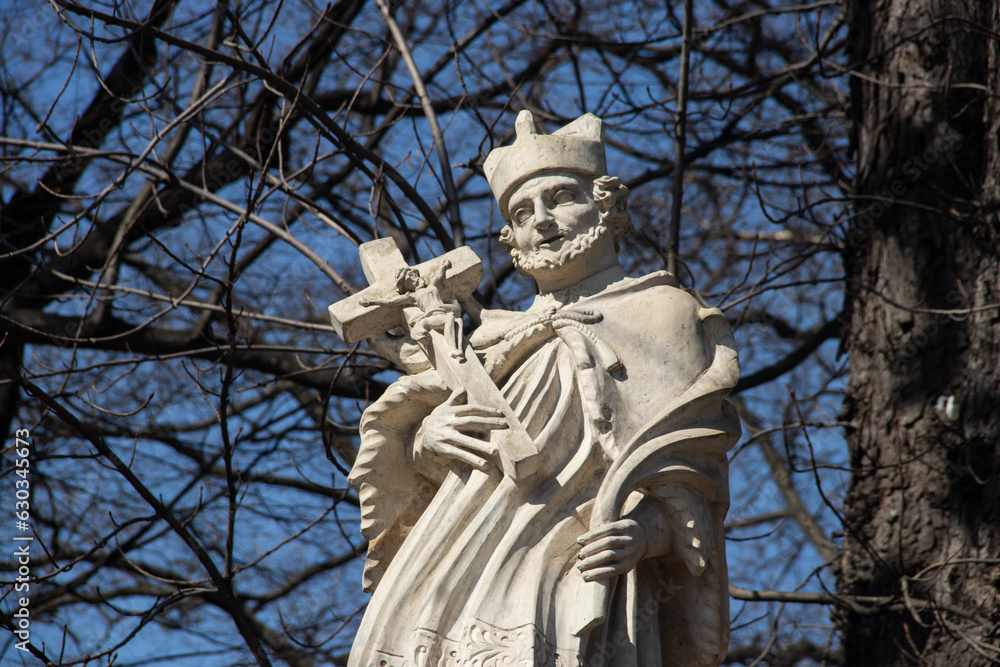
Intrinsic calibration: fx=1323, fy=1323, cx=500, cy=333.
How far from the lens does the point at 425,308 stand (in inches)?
181

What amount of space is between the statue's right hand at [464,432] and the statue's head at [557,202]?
605 mm

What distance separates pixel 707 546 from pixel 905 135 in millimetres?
4606

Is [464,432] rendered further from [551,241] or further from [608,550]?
[551,241]

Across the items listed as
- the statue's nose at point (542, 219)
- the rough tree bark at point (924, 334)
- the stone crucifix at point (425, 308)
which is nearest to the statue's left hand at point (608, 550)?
the stone crucifix at point (425, 308)

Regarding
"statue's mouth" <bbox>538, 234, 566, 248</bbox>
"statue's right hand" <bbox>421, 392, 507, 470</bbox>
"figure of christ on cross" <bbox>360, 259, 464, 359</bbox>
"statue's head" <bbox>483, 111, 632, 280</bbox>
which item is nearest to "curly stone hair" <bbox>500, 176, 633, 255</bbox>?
"statue's head" <bbox>483, 111, 632, 280</bbox>

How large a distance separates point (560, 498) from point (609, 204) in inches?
42.7

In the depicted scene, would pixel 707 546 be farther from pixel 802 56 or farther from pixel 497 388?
pixel 802 56

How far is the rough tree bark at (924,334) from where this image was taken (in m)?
6.95

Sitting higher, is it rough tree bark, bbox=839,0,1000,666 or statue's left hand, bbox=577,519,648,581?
rough tree bark, bbox=839,0,1000,666

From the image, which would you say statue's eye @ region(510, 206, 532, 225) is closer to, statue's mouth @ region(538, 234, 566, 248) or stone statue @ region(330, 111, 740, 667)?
stone statue @ region(330, 111, 740, 667)

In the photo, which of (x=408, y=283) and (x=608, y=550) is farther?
(x=408, y=283)

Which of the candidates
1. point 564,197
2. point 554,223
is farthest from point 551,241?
point 564,197

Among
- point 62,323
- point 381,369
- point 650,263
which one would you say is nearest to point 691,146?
point 650,263

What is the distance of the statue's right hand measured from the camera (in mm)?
4230
